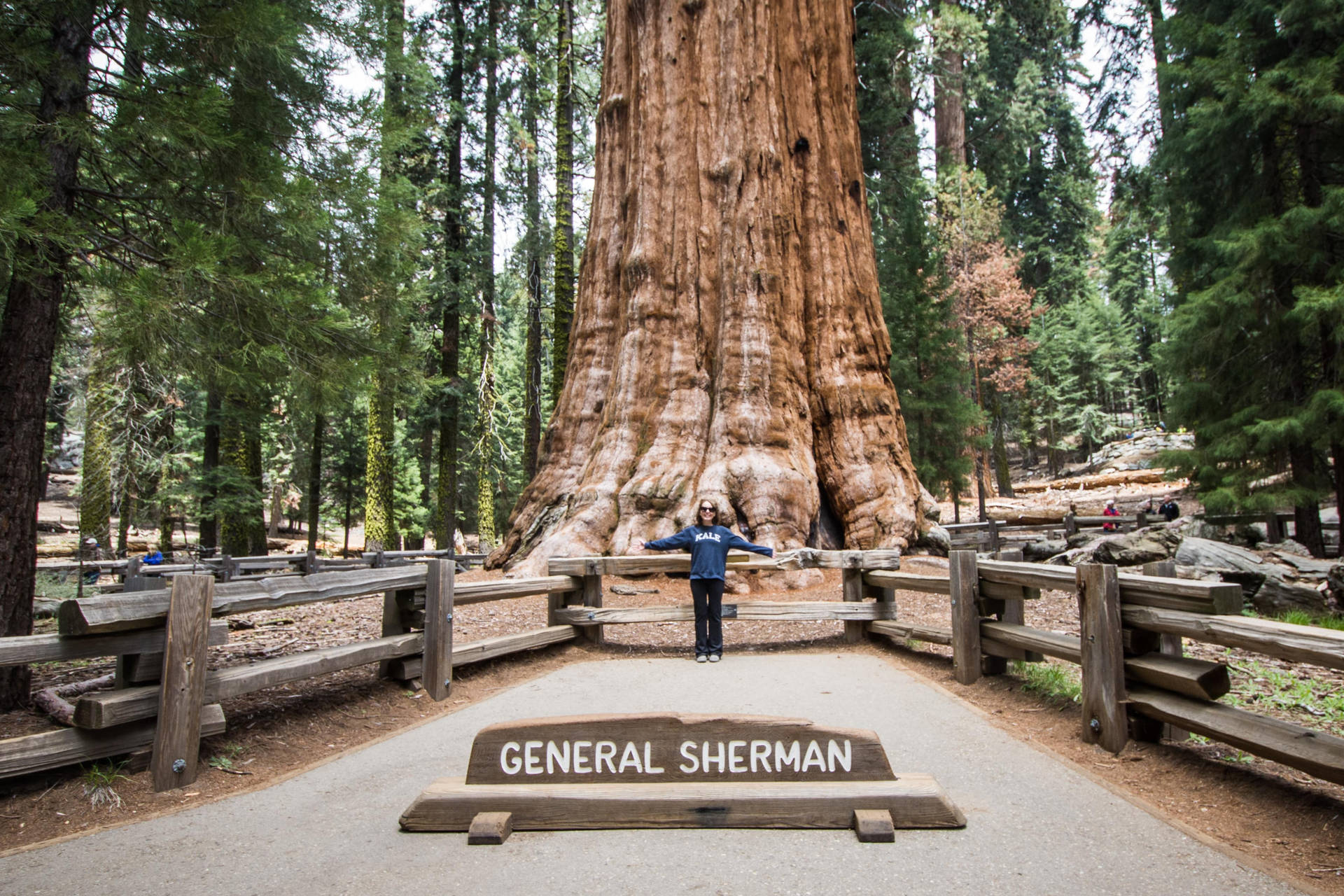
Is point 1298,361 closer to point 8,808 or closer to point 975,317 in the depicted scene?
point 8,808

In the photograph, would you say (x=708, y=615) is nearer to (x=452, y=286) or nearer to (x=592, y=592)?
(x=592, y=592)

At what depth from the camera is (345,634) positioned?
8977 millimetres

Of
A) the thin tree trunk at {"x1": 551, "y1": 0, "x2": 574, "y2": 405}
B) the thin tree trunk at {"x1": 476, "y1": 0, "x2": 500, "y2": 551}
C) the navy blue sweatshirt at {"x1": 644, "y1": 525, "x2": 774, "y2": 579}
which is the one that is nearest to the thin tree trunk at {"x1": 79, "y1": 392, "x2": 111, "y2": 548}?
the thin tree trunk at {"x1": 476, "y1": 0, "x2": 500, "y2": 551}

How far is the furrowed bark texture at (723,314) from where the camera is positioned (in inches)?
433

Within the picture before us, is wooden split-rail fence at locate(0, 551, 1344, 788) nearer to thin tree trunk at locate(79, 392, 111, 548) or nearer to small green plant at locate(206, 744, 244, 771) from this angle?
small green plant at locate(206, 744, 244, 771)

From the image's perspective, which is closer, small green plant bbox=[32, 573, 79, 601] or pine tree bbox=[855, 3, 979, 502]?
small green plant bbox=[32, 573, 79, 601]

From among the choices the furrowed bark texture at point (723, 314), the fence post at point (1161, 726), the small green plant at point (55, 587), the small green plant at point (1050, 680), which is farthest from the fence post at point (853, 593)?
the small green plant at point (55, 587)

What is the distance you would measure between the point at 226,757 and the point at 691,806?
3.22 metres

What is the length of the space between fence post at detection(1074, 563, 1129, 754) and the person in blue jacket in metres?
3.37

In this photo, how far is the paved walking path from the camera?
314 centimetres

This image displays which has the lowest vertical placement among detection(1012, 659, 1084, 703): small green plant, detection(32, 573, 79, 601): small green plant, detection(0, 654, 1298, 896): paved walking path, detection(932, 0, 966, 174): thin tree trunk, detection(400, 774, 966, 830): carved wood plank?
detection(0, 654, 1298, 896): paved walking path

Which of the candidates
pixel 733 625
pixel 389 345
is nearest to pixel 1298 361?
pixel 733 625

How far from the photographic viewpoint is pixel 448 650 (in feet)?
21.9

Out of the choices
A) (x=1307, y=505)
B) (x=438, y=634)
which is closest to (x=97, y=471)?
(x=438, y=634)
